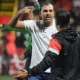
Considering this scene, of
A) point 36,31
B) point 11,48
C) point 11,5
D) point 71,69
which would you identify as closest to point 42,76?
point 36,31

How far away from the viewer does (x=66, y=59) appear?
18.7 ft

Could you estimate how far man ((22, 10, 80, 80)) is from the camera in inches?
220

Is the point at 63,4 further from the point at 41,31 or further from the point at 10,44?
the point at 41,31

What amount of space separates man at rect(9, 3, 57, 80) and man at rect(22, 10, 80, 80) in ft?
3.70

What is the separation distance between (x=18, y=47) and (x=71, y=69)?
9.14 meters

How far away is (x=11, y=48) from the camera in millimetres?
14688

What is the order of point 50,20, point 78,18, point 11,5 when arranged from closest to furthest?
point 50,20, point 78,18, point 11,5

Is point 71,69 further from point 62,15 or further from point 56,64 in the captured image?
point 62,15

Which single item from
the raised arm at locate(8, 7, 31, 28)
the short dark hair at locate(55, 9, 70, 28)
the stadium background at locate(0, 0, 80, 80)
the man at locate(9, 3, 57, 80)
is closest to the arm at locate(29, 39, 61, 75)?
the short dark hair at locate(55, 9, 70, 28)

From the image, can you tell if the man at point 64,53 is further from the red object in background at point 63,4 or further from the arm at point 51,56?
the red object in background at point 63,4

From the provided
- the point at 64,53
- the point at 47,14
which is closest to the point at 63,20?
the point at 64,53

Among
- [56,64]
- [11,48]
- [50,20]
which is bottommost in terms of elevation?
[11,48]

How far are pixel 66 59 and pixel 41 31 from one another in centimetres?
144

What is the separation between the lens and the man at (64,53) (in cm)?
558
